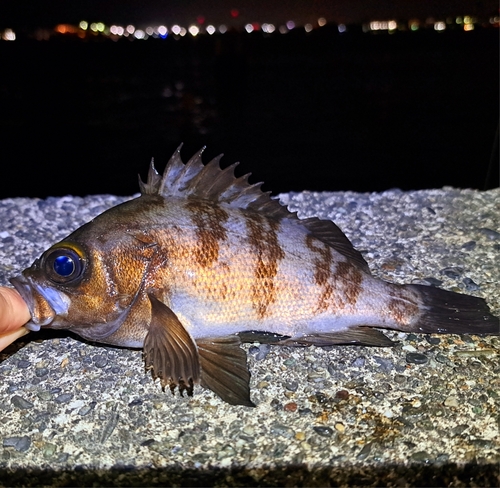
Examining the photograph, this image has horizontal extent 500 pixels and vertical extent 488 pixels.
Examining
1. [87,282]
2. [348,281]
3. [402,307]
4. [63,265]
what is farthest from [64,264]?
[402,307]

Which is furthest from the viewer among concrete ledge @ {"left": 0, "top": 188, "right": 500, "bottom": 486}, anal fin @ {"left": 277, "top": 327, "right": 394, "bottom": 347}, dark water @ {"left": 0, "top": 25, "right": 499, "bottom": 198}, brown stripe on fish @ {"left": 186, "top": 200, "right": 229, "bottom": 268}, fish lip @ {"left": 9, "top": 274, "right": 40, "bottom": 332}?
dark water @ {"left": 0, "top": 25, "right": 499, "bottom": 198}

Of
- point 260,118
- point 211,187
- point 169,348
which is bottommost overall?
point 169,348

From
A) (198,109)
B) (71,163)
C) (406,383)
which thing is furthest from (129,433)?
(198,109)

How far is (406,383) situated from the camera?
2582 millimetres

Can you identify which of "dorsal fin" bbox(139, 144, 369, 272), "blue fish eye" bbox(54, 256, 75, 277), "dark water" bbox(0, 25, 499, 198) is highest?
"dark water" bbox(0, 25, 499, 198)

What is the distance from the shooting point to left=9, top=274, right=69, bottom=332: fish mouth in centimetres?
235

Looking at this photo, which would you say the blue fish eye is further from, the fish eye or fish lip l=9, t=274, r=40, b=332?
fish lip l=9, t=274, r=40, b=332

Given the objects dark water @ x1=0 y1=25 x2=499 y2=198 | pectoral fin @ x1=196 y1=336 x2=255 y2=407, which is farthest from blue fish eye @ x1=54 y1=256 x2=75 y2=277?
dark water @ x1=0 y1=25 x2=499 y2=198

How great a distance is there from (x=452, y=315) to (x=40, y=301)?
2.08 metres

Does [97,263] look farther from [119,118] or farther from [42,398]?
[119,118]

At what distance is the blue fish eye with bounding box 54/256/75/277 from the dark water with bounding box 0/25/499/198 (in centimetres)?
403

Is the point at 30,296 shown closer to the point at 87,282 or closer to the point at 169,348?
the point at 87,282

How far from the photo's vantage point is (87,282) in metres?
2.38

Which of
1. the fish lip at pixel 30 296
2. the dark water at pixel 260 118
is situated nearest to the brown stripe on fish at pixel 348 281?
the fish lip at pixel 30 296
